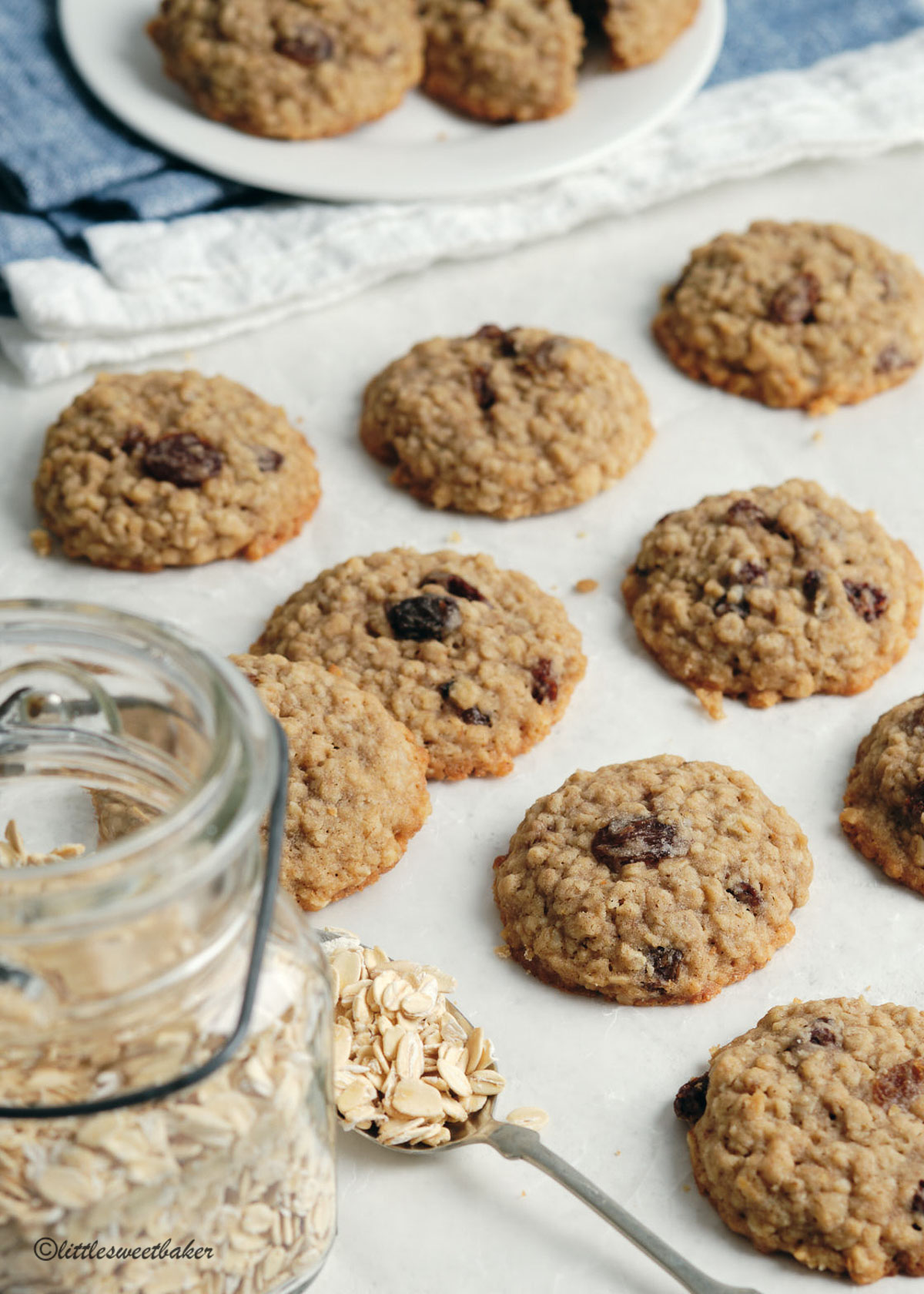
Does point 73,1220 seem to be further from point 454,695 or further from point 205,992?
point 454,695

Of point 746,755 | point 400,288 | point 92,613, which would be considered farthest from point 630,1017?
point 400,288

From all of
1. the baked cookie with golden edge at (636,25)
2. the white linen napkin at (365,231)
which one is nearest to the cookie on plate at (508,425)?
the white linen napkin at (365,231)

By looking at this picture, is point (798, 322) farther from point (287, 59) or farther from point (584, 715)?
point (287, 59)

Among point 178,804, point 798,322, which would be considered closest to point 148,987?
point 178,804

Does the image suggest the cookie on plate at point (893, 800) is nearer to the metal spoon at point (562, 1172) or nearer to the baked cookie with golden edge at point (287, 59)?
the metal spoon at point (562, 1172)

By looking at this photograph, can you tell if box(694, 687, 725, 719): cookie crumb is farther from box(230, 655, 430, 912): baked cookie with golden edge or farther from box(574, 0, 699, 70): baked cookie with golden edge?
box(574, 0, 699, 70): baked cookie with golden edge

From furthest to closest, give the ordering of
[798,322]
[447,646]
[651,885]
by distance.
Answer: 1. [798,322]
2. [447,646]
3. [651,885]

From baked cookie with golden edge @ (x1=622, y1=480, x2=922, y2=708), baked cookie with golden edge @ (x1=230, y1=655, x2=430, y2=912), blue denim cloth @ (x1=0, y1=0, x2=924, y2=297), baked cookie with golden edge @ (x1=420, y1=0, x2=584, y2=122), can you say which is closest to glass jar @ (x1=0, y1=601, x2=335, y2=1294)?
baked cookie with golden edge @ (x1=230, y1=655, x2=430, y2=912)
